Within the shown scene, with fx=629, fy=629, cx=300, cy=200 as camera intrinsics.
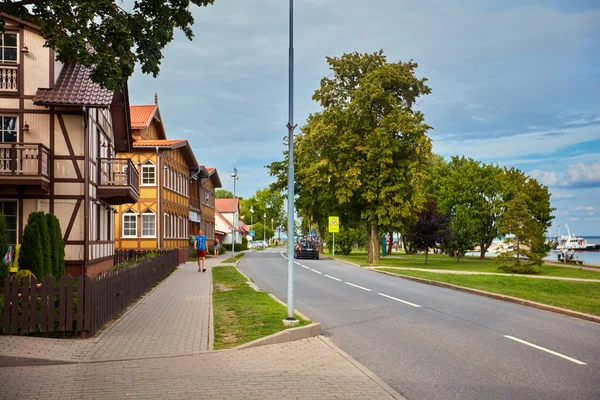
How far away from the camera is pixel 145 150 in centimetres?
4088

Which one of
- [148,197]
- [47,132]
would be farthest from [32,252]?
[148,197]

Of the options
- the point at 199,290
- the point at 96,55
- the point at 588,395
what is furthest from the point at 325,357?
the point at 199,290

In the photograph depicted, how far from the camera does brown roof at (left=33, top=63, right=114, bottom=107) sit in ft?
68.4

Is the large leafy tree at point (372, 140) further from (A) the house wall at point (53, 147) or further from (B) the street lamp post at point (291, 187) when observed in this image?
(B) the street lamp post at point (291, 187)

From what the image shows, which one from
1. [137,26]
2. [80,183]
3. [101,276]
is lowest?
[101,276]

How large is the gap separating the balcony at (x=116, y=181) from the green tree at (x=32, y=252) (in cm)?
920

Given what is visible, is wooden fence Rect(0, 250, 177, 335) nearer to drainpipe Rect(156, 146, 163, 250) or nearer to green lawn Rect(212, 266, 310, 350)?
green lawn Rect(212, 266, 310, 350)

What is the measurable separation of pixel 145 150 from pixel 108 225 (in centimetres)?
1324

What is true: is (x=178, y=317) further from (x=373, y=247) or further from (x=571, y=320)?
(x=373, y=247)

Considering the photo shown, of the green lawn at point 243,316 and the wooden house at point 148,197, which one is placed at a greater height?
the wooden house at point 148,197

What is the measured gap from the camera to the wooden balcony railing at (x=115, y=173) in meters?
25.2

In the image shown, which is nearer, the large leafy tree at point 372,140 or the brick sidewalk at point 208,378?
the brick sidewalk at point 208,378

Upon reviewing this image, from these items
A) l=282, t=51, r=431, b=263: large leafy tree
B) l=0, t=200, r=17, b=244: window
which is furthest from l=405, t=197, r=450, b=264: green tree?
l=0, t=200, r=17, b=244: window

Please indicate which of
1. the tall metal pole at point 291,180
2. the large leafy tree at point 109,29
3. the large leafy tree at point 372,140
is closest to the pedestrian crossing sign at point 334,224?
the large leafy tree at point 372,140
